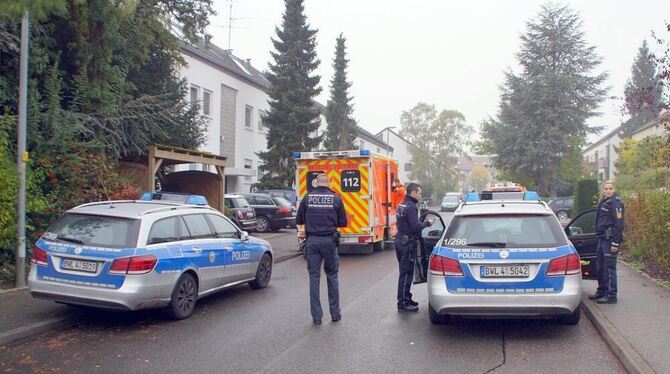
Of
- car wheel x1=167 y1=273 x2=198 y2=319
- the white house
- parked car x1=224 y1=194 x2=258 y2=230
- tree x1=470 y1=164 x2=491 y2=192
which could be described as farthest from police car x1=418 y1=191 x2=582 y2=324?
tree x1=470 y1=164 x2=491 y2=192

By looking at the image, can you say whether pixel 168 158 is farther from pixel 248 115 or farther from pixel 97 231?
pixel 248 115

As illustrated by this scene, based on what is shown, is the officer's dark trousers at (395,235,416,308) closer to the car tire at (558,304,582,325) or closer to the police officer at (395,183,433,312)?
the police officer at (395,183,433,312)

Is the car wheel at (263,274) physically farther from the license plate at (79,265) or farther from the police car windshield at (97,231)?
the license plate at (79,265)

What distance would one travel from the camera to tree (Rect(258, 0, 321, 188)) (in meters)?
34.8

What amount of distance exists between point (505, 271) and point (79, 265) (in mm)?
5108

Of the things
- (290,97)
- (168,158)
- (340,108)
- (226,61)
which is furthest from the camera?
(340,108)

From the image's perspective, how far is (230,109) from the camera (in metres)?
33.6

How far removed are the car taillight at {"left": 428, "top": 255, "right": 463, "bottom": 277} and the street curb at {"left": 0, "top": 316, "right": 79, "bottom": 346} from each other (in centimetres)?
468

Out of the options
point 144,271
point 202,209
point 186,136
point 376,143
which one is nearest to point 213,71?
point 186,136

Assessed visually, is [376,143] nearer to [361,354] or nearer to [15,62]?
[15,62]

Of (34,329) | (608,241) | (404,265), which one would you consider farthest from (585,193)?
(34,329)

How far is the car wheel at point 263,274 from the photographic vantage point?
10.5 meters

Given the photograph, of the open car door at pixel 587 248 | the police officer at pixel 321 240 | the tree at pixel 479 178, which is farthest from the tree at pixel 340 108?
the tree at pixel 479 178

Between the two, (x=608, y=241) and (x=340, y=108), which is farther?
(x=340, y=108)
